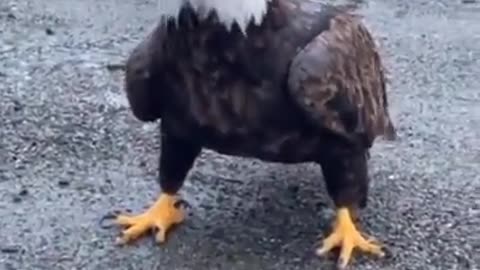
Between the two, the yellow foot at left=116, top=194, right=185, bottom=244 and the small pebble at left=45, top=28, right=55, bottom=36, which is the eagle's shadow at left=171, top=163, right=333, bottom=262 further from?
the small pebble at left=45, top=28, right=55, bottom=36

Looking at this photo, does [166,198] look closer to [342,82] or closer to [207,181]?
[207,181]

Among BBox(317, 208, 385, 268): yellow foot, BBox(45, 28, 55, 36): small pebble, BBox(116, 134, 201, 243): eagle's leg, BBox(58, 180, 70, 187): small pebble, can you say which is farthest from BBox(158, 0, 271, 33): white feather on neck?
BBox(45, 28, 55, 36): small pebble

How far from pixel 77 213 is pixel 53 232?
18 centimetres

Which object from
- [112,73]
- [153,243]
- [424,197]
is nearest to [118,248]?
[153,243]

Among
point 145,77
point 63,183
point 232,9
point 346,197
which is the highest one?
point 232,9

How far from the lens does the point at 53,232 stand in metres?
5.38

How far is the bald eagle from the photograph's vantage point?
4.82m

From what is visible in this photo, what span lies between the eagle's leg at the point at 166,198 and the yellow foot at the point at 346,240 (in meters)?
0.58

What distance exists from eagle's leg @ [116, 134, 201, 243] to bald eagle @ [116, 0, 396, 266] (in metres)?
0.09

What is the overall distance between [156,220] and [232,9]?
39.2 inches

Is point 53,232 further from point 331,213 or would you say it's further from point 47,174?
point 331,213

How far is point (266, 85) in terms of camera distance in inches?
190

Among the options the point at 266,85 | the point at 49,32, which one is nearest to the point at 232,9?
the point at 266,85

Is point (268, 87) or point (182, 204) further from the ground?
point (268, 87)
